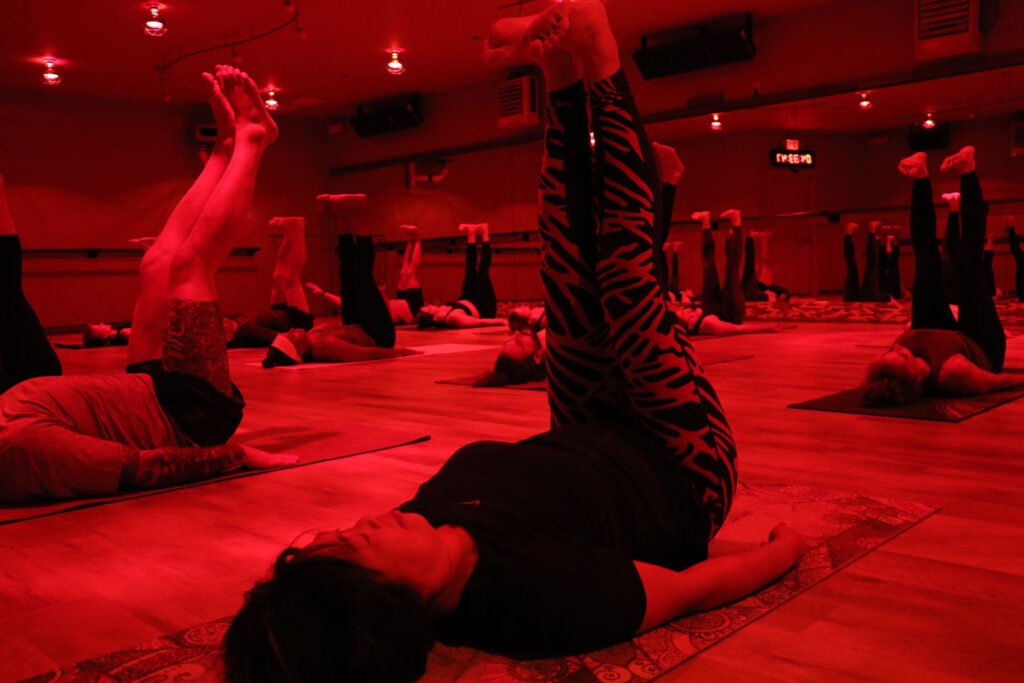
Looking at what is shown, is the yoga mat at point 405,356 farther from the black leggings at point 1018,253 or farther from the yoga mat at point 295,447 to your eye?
the black leggings at point 1018,253

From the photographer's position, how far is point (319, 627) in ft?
2.71

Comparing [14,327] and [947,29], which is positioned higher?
[947,29]

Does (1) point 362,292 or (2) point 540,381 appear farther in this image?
(1) point 362,292

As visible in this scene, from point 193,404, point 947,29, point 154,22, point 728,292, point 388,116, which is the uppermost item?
point 388,116

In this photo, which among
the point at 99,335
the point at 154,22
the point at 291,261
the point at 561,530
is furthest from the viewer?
the point at 99,335

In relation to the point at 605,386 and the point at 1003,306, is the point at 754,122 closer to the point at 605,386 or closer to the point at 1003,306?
the point at 1003,306

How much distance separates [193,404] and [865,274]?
8074mm

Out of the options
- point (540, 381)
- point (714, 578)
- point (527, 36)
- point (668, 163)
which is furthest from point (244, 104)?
point (540, 381)

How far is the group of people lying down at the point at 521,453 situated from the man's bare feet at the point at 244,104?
2 cm

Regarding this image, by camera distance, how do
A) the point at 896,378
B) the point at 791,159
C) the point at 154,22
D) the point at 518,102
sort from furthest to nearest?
1. the point at 518,102
2. the point at 791,159
3. the point at 154,22
4. the point at 896,378

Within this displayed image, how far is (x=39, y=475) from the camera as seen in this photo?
6.61 ft

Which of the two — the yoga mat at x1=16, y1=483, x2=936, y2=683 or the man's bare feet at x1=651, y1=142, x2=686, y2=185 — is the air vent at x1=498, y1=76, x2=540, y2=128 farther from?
the yoga mat at x1=16, y1=483, x2=936, y2=683

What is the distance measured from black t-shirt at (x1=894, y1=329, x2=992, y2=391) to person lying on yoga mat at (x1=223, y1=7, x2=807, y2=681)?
2.01m

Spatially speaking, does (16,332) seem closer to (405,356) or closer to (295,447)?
(295,447)
